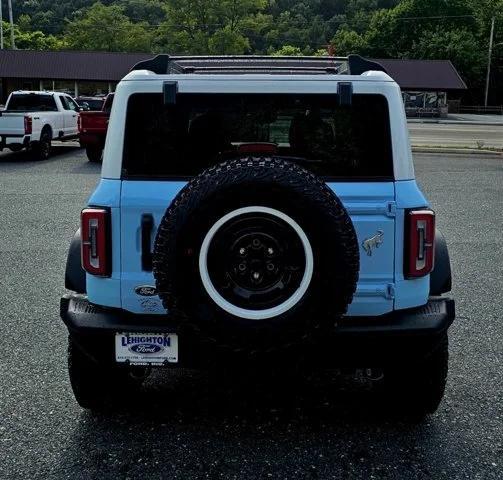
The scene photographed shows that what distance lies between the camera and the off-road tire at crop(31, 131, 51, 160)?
19.1 m

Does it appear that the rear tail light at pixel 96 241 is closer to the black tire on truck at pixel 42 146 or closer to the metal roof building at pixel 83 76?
the black tire on truck at pixel 42 146

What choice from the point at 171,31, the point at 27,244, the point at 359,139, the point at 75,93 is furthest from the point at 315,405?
the point at 171,31

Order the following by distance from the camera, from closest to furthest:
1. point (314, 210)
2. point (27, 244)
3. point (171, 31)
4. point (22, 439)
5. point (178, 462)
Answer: point (314, 210), point (178, 462), point (22, 439), point (27, 244), point (171, 31)

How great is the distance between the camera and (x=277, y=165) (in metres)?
3.04

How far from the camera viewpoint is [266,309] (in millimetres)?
3070

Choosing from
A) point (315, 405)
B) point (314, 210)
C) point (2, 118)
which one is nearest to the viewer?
point (314, 210)

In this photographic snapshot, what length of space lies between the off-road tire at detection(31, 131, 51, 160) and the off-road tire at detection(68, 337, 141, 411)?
16.2 metres

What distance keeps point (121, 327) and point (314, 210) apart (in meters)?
1.12

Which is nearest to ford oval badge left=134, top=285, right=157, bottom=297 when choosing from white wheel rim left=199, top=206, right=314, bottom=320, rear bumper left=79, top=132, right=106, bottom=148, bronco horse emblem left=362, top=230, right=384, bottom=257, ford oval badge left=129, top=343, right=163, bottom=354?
ford oval badge left=129, top=343, right=163, bottom=354

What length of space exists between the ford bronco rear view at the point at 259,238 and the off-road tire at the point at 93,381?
0.01 metres

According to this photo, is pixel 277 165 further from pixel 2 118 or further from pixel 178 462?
pixel 2 118

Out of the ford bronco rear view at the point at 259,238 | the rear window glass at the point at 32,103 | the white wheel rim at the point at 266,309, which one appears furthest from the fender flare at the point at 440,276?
the rear window glass at the point at 32,103

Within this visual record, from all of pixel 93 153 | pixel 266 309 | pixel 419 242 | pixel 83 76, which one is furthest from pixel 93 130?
pixel 83 76

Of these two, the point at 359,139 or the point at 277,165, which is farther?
the point at 359,139
